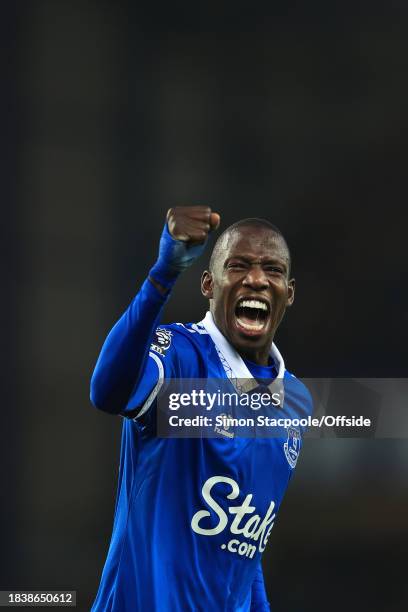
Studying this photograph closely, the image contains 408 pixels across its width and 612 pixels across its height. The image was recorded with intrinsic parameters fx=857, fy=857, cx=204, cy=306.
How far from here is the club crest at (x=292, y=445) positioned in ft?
7.38

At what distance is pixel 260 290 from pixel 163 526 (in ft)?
2.00

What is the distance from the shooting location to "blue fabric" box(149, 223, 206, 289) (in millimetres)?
1609

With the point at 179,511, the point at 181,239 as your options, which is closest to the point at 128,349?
the point at 181,239

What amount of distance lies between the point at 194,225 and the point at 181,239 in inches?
1.4

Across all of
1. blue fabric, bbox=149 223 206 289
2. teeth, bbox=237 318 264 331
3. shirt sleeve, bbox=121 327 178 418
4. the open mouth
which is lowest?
shirt sleeve, bbox=121 327 178 418

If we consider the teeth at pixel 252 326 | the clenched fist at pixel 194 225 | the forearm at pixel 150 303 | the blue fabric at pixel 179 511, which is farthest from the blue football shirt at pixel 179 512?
the clenched fist at pixel 194 225

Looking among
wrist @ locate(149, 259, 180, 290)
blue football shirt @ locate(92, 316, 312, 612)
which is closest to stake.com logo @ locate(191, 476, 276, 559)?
blue football shirt @ locate(92, 316, 312, 612)

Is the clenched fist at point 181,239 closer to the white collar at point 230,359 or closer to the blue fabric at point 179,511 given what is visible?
the blue fabric at point 179,511

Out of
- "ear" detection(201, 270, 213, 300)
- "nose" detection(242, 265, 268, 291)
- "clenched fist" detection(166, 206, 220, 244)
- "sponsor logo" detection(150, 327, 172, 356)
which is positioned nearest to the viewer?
"clenched fist" detection(166, 206, 220, 244)

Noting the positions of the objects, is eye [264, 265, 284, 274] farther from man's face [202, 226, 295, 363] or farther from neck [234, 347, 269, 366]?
neck [234, 347, 269, 366]

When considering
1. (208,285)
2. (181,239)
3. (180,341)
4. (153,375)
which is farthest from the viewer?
(208,285)

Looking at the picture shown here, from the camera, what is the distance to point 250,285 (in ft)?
6.91

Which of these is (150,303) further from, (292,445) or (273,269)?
(292,445)

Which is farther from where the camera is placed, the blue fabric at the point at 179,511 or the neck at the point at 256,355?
the neck at the point at 256,355
